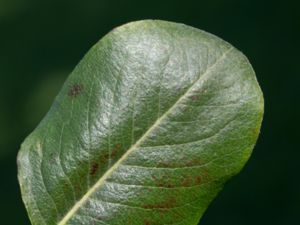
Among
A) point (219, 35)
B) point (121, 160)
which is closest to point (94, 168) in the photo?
point (121, 160)

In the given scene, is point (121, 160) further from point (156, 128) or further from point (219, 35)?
point (219, 35)

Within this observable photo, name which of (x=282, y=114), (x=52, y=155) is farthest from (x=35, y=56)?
(x=52, y=155)

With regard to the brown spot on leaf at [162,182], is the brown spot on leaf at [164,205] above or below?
below

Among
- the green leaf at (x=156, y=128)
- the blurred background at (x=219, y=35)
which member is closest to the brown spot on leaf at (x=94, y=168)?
the green leaf at (x=156, y=128)

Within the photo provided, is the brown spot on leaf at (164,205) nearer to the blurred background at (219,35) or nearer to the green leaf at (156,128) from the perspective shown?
the green leaf at (156,128)

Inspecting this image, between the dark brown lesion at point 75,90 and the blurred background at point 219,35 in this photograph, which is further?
the blurred background at point 219,35
